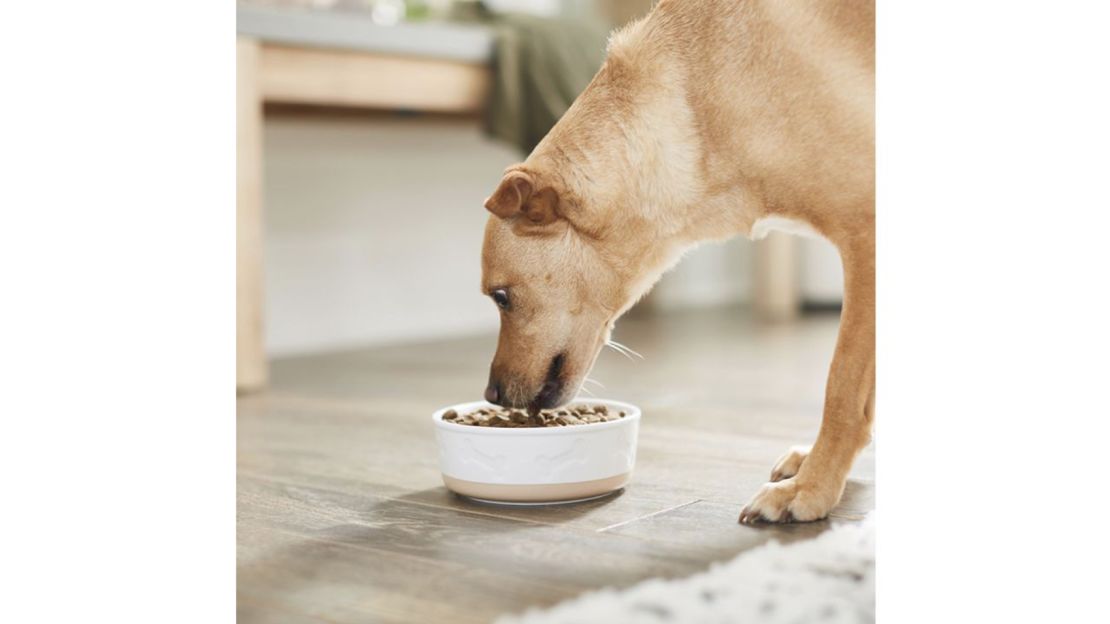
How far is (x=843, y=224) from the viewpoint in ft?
4.53

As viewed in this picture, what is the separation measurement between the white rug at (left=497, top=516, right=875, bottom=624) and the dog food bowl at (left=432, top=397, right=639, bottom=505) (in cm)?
31

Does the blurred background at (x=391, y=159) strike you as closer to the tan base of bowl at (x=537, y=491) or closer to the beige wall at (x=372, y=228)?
the beige wall at (x=372, y=228)

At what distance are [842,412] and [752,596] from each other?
1.12 feet

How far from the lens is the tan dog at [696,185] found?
1.37 m

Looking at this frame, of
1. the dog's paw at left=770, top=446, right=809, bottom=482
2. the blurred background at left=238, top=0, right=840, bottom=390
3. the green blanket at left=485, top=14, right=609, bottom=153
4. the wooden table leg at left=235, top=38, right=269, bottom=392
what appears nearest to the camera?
the dog's paw at left=770, top=446, right=809, bottom=482

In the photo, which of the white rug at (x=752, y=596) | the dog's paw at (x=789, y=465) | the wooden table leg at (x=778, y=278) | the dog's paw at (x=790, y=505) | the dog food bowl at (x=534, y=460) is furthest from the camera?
the wooden table leg at (x=778, y=278)

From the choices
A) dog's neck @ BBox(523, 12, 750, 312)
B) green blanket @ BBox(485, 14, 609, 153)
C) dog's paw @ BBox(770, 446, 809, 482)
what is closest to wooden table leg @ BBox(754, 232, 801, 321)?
green blanket @ BBox(485, 14, 609, 153)

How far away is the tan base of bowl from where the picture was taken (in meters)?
1.48

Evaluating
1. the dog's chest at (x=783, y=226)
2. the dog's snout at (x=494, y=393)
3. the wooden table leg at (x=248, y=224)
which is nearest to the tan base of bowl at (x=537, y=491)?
the dog's snout at (x=494, y=393)

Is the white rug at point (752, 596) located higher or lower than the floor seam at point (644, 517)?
higher

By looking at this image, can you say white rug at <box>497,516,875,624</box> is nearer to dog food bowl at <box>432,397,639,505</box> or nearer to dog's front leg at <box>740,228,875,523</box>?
dog's front leg at <box>740,228,875,523</box>

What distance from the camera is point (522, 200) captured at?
1436mm

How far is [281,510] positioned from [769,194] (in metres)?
0.73
